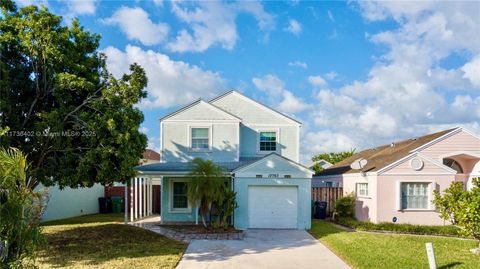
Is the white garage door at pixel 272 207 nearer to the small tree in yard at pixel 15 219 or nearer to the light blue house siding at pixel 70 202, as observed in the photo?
the light blue house siding at pixel 70 202

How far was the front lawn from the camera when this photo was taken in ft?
31.9

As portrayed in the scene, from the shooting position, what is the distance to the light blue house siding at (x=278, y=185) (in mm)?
16719

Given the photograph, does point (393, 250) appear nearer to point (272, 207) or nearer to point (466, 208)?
point (466, 208)

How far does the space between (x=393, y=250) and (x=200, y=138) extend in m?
10.8

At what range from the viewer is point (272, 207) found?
1689 cm

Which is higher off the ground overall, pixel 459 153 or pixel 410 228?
pixel 459 153

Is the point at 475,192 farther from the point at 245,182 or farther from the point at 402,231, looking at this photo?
the point at 245,182

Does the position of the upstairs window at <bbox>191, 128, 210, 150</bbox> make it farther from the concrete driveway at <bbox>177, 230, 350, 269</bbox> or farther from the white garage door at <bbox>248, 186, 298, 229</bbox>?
the concrete driveway at <bbox>177, 230, 350, 269</bbox>

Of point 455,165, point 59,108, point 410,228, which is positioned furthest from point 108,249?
point 455,165

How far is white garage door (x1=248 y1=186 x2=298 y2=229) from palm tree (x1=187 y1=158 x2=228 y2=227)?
1803mm

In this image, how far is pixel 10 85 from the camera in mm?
11305

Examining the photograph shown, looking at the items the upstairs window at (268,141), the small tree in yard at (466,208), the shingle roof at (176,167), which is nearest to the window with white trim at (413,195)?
the small tree in yard at (466,208)

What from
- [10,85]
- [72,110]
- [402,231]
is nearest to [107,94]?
[72,110]

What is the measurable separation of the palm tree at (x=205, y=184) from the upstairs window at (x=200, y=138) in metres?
3.52
